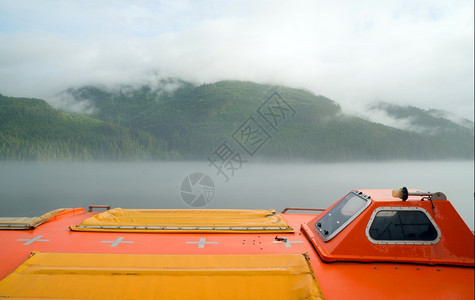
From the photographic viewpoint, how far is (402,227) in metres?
3.05

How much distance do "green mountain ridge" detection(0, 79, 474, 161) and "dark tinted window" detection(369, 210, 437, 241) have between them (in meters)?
58.0

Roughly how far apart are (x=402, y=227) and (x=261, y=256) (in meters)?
1.54

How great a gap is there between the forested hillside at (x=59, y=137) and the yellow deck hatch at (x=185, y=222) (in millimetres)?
7774

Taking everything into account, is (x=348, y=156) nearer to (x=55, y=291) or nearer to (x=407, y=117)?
(x=407, y=117)

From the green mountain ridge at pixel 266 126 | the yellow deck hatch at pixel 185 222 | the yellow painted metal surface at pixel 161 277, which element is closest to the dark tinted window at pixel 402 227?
the yellow painted metal surface at pixel 161 277

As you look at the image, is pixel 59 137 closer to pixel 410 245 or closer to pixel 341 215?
pixel 341 215

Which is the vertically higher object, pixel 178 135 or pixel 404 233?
pixel 178 135

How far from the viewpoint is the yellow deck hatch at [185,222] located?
12.8ft

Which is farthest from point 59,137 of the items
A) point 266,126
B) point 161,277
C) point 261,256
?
point 266,126

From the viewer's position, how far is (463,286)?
2480 mm

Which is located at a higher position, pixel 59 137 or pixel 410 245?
pixel 59 137

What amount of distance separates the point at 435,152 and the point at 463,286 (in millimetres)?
98632

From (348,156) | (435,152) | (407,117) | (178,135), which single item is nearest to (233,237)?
(178,135)

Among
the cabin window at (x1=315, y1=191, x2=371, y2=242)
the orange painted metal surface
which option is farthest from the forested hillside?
the orange painted metal surface
